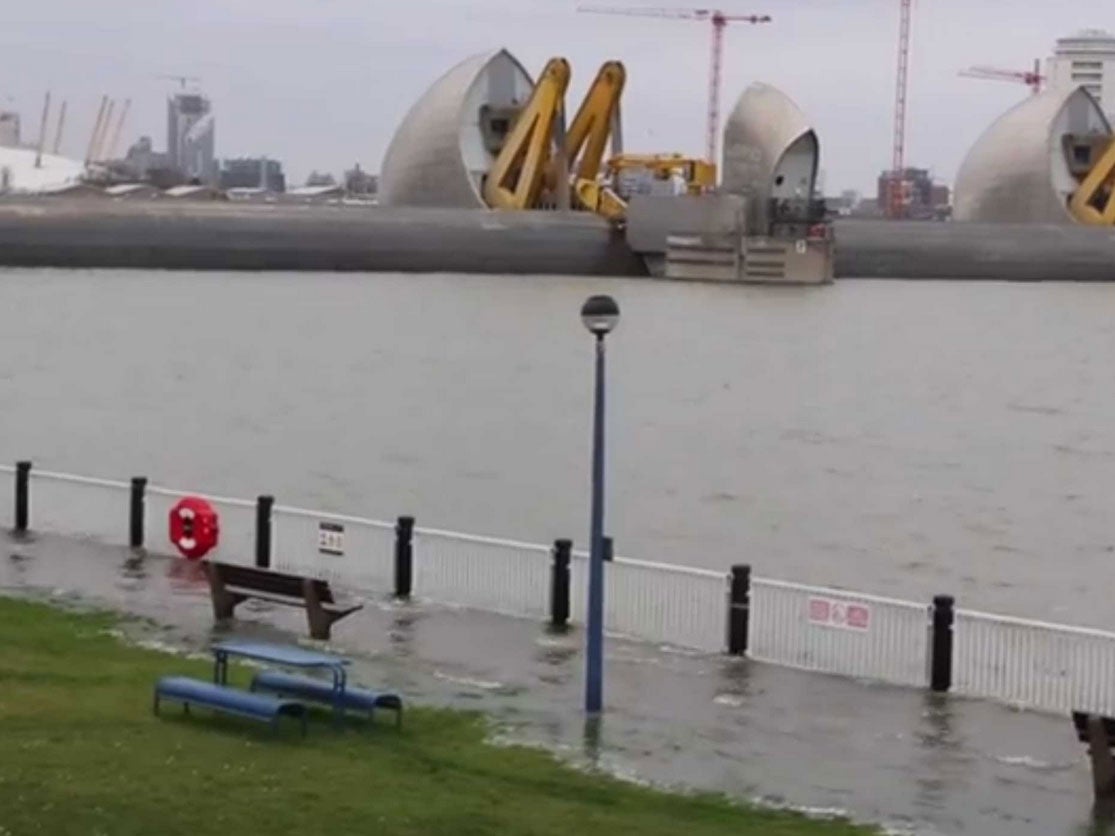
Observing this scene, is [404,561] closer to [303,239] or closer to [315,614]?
[315,614]

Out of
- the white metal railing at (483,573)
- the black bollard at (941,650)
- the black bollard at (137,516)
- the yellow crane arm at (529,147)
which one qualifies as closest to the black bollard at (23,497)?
the black bollard at (137,516)

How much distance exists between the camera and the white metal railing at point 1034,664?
34.2 feet

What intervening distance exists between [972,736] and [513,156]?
217ft

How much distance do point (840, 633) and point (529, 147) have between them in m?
65.2

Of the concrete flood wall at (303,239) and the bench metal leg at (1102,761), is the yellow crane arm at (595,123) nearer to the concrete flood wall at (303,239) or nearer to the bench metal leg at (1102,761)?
the concrete flood wall at (303,239)

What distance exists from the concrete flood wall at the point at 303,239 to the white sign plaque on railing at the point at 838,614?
5387 cm

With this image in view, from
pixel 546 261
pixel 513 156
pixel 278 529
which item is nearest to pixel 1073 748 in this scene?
pixel 278 529

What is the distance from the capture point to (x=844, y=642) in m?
11.3

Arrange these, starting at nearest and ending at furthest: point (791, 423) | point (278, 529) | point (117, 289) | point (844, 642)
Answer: point (844, 642), point (278, 529), point (791, 423), point (117, 289)

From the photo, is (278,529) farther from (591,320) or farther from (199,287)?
(199,287)

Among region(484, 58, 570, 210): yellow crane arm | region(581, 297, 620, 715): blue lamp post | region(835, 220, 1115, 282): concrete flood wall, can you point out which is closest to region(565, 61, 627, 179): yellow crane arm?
region(484, 58, 570, 210): yellow crane arm

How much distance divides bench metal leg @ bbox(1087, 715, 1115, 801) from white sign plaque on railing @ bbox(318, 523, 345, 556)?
5.59 metres

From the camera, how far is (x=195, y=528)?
552 inches

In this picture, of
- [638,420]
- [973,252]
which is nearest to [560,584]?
[638,420]
